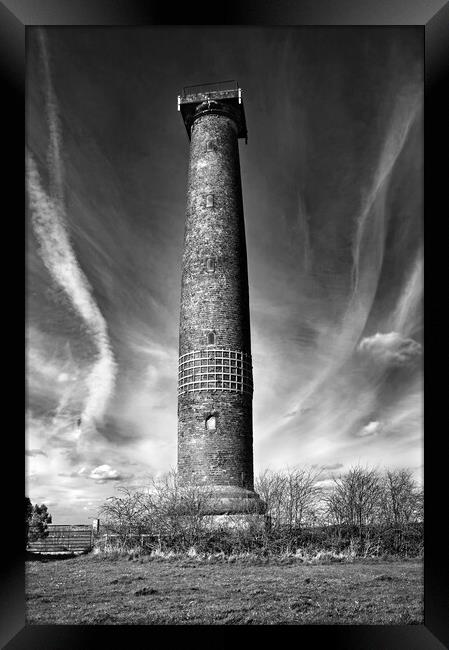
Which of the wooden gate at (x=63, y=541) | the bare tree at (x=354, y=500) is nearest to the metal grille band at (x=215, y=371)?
the bare tree at (x=354, y=500)

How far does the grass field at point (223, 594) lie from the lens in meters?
9.59

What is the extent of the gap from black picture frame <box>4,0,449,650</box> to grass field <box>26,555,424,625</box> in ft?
1.37

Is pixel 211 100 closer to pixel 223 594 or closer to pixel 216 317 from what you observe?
pixel 216 317

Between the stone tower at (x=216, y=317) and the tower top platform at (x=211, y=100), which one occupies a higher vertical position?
the tower top platform at (x=211, y=100)

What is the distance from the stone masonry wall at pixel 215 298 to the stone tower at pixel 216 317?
26 mm

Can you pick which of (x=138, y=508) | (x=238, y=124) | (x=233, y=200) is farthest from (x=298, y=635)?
(x=238, y=124)

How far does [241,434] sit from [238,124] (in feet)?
31.3

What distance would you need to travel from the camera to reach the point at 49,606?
10.0 m
